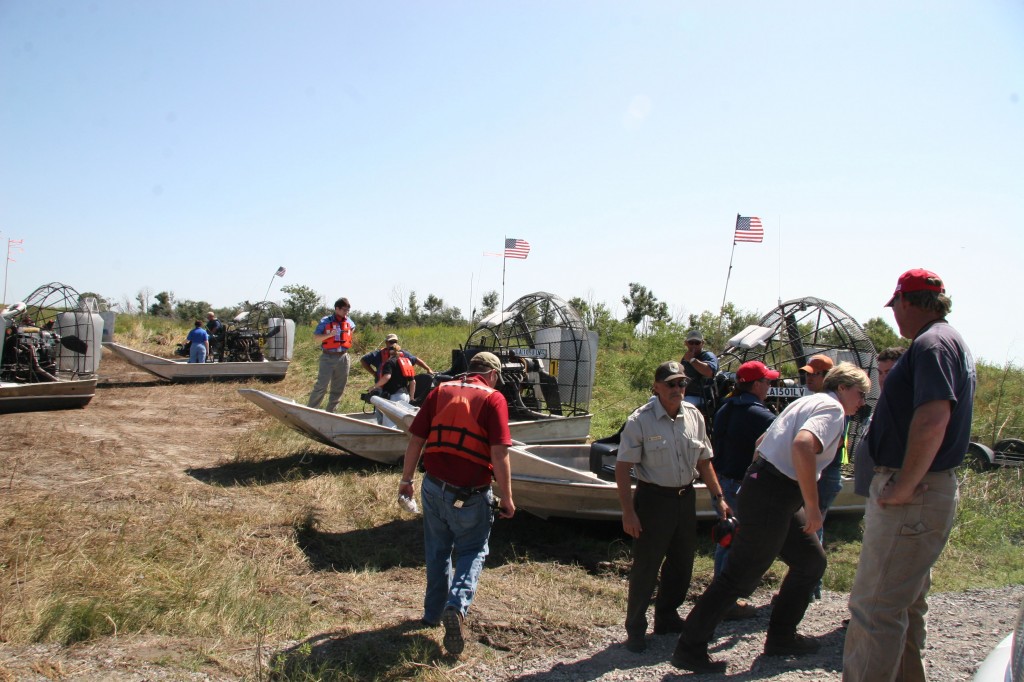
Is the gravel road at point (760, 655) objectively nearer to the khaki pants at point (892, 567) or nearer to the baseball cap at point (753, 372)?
the khaki pants at point (892, 567)

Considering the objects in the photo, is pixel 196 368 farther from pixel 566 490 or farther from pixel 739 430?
pixel 739 430

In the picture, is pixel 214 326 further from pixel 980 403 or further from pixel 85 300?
pixel 980 403

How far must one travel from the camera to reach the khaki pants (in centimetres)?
291

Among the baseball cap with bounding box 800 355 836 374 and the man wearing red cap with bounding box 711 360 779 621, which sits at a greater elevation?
the baseball cap with bounding box 800 355 836 374

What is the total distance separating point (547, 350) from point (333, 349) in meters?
3.27

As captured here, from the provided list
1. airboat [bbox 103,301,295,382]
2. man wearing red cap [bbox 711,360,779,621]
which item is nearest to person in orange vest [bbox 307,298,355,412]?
man wearing red cap [bbox 711,360,779,621]

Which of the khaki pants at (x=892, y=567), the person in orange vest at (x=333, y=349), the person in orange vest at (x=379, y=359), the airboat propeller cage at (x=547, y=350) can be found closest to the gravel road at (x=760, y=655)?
the khaki pants at (x=892, y=567)

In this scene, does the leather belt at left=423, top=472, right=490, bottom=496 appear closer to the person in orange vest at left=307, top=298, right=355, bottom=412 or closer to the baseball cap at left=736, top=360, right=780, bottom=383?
the baseball cap at left=736, top=360, right=780, bottom=383

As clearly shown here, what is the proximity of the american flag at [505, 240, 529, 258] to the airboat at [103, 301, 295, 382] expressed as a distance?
24.0 ft

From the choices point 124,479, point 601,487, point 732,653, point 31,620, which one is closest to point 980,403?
point 601,487

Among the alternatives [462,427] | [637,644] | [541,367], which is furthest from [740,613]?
[541,367]

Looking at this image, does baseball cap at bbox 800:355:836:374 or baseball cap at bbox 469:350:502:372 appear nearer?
baseball cap at bbox 469:350:502:372

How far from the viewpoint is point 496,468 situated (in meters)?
4.30

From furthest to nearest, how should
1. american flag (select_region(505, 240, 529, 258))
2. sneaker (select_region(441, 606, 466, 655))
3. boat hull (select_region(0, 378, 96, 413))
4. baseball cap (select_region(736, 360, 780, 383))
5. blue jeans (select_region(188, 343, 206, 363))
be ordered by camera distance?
blue jeans (select_region(188, 343, 206, 363)), american flag (select_region(505, 240, 529, 258)), boat hull (select_region(0, 378, 96, 413)), baseball cap (select_region(736, 360, 780, 383)), sneaker (select_region(441, 606, 466, 655))
